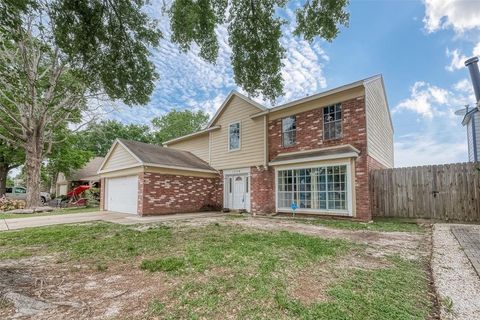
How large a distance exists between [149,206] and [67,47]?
755 centimetres

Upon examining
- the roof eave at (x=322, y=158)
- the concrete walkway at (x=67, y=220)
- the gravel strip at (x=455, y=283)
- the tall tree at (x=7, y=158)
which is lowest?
the concrete walkway at (x=67, y=220)

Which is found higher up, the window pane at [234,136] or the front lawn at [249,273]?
the window pane at [234,136]

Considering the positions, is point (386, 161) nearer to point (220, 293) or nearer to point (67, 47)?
point (220, 293)

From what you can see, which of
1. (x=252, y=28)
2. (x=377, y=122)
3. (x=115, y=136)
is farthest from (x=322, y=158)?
(x=115, y=136)

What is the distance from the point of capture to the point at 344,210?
967 centimetres

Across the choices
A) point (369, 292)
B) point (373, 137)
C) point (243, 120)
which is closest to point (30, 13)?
point (369, 292)

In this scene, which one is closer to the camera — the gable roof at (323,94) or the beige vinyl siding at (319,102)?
the gable roof at (323,94)

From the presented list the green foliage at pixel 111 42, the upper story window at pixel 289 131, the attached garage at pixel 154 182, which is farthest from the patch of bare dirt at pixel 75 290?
the upper story window at pixel 289 131

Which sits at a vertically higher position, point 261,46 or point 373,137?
point 261,46

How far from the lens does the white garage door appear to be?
39.9ft

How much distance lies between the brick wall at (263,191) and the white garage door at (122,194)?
Answer: 585cm

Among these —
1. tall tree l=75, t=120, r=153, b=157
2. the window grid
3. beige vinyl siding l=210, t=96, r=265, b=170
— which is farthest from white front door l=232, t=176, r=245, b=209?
tall tree l=75, t=120, r=153, b=157

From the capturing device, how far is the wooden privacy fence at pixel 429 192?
8.30 meters

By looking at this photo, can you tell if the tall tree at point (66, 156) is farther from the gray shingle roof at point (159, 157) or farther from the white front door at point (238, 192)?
the white front door at point (238, 192)
